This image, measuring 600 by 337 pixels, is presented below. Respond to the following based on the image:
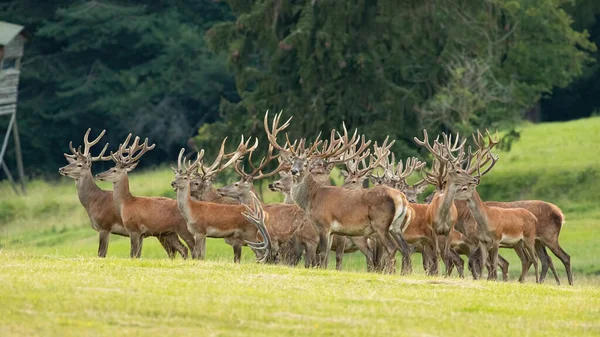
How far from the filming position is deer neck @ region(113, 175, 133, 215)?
2028cm

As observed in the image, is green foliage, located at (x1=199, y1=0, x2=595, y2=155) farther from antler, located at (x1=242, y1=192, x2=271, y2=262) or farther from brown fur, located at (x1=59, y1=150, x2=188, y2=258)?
antler, located at (x1=242, y1=192, x2=271, y2=262)

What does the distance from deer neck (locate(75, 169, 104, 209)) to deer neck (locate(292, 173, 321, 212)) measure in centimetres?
345

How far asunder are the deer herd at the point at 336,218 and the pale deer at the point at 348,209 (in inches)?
0.5

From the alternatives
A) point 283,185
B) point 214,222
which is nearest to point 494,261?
point 283,185

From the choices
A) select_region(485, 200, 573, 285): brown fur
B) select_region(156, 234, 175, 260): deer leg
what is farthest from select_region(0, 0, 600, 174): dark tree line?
select_region(156, 234, 175, 260): deer leg

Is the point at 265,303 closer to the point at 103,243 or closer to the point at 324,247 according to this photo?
the point at 324,247

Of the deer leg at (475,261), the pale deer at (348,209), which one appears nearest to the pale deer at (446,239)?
the deer leg at (475,261)

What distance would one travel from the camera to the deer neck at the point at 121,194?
20.3 m

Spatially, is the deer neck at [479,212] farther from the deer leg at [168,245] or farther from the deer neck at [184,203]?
the deer leg at [168,245]

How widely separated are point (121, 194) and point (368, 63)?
44.4 feet

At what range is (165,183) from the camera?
4203 cm

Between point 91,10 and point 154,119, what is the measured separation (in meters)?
4.68

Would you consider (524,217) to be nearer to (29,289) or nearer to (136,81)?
(29,289)

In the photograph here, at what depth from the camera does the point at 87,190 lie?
Result: 21203 millimetres
